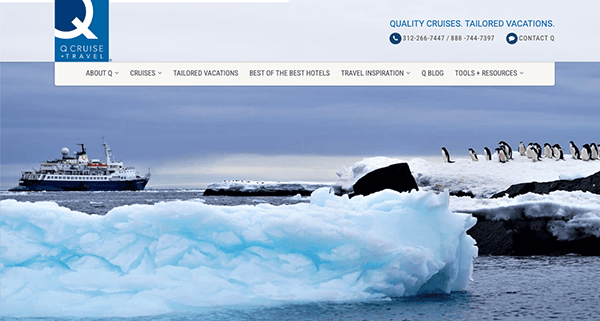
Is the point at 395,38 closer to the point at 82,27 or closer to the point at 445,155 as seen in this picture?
the point at 82,27

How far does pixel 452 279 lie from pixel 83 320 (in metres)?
4.90

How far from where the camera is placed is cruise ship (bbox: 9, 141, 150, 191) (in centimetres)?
8394

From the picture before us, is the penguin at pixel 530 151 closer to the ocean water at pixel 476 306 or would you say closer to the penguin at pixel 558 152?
the penguin at pixel 558 152

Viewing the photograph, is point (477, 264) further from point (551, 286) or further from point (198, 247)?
point (198, 247)

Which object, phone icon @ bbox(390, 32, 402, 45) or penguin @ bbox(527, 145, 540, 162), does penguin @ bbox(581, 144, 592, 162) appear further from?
phone icon @ bbox(390, 32, 402, 45)

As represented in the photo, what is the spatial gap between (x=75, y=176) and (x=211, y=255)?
80.8 m

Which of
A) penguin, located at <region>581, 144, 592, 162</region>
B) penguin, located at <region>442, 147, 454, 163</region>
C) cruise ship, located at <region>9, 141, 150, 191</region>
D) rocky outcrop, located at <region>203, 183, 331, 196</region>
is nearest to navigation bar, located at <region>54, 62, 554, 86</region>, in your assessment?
penguin, located at <region>581, 144, 592, 162</region>

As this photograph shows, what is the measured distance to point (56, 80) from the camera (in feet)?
37.1

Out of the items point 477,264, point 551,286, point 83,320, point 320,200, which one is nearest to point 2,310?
point 83,320

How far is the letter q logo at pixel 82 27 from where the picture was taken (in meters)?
11.2

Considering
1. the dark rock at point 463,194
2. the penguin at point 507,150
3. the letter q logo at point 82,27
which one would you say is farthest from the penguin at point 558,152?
the letter q logo at point 82,27

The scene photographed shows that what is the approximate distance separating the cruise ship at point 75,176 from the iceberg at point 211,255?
79.7 m

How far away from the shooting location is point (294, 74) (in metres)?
11.6

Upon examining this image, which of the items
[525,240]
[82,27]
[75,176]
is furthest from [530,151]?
[75,176]
